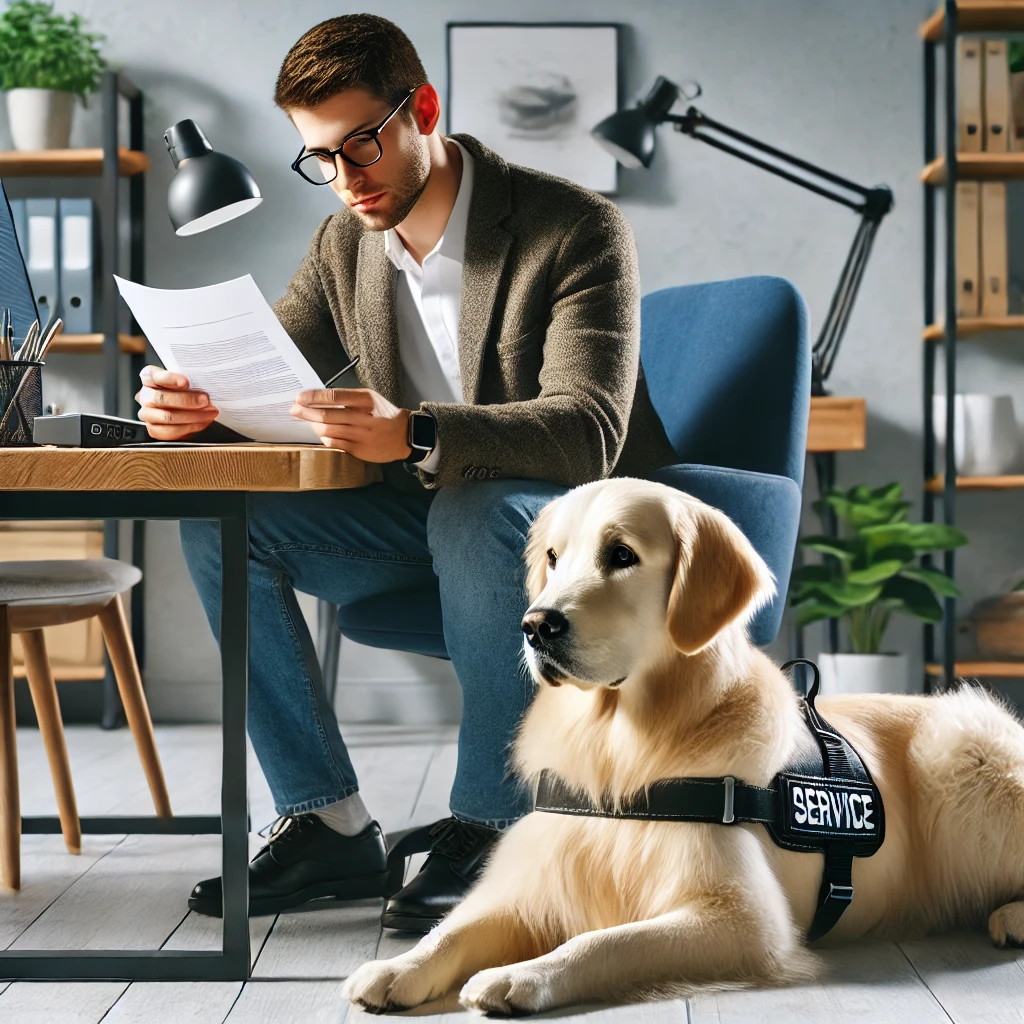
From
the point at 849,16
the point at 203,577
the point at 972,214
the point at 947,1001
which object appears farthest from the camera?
the point at 849,16

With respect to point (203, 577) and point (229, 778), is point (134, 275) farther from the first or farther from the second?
point (229, 778)

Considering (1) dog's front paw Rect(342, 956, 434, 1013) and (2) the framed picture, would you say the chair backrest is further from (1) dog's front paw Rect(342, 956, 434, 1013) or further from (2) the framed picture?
(2) the framed picture

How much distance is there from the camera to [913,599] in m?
3.08

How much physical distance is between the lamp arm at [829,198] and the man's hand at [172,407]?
213 centimetres

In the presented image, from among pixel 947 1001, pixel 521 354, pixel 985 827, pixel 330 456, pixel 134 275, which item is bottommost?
pixel 947 1001

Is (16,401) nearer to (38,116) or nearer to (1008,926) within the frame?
(1008,926)

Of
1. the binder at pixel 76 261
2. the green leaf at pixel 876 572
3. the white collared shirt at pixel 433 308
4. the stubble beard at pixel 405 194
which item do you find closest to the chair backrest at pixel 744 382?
the white collared shirt at pixel 433 308

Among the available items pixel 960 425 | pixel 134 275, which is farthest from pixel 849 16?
pixel 134 275

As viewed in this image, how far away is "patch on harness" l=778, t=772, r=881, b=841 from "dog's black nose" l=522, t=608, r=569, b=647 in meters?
0.31

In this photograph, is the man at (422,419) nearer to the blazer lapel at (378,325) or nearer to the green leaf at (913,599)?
the blazer lapel at (378,325)

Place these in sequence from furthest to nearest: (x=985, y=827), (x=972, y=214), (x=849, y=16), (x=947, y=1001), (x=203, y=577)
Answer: (x=849, y=16), (x=972, y=214), (x=203, y=577), (x=985, y=827), (x=947, y=1001)

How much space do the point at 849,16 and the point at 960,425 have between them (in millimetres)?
1257

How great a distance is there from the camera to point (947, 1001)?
120 centimetres

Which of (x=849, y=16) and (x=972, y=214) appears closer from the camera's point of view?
(x=972, y=214)
